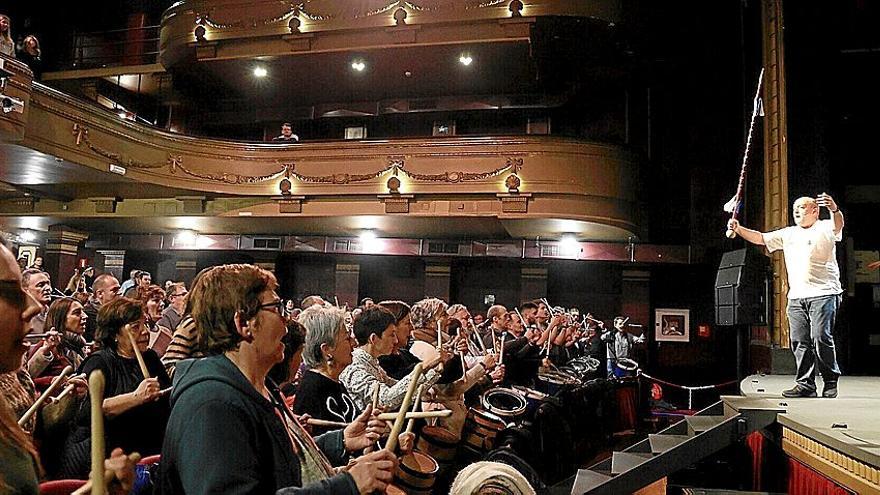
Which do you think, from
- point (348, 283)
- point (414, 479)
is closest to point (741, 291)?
point (414, 479)

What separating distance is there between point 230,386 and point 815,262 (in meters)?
4.06

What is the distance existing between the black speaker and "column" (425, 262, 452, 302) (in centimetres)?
605

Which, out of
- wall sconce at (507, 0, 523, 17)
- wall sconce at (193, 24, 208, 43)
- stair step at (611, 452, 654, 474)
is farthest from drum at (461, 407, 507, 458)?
wall sconce at (193, 24, 208, 43)

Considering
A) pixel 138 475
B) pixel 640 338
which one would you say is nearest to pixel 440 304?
pixel 138 475

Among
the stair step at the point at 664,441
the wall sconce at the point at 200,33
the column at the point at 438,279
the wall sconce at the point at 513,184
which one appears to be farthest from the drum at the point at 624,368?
the wall sconce at the point at 200,33

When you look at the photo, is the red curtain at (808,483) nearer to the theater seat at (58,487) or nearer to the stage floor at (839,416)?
the stage floor at (839,416)

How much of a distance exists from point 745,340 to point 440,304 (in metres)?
5.93

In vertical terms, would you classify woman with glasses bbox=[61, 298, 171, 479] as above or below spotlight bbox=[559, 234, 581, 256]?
below

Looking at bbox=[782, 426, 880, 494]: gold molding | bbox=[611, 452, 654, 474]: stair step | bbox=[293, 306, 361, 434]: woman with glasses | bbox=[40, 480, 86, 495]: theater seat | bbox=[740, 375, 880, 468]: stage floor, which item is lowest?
bbox=[611, 452, 654, 474]: stair step

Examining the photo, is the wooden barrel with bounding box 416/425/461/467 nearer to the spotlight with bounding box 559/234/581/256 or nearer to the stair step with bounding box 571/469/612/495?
the stair step with bounding box 571/469/612/495

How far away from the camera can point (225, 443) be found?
128cm

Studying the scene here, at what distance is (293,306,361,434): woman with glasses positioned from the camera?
8.39ft

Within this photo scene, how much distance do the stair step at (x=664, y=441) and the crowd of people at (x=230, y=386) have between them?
38.4 inches

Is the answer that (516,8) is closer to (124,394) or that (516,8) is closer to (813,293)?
(813,293)
